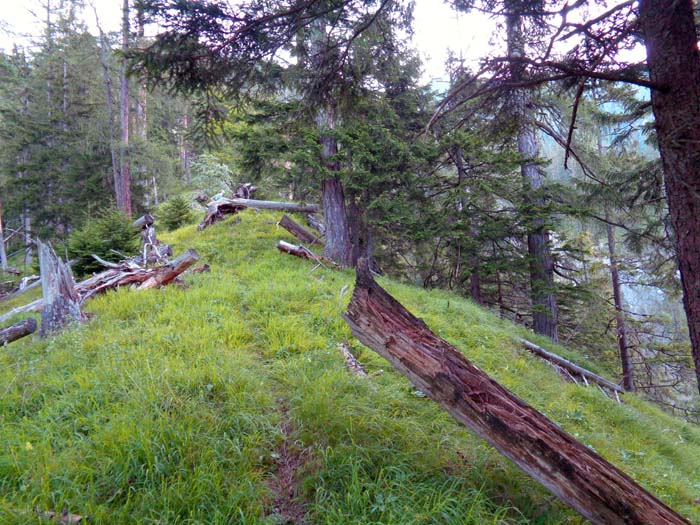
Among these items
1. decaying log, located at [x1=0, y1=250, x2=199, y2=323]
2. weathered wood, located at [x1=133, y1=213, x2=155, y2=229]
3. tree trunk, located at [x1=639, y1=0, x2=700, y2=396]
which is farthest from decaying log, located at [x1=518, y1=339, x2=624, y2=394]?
weathered wood, located at [x1=133, y1=213, x2=155, y2=229]

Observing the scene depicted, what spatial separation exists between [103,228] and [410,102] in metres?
9.23

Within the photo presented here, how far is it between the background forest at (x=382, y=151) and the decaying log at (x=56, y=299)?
2.16 m

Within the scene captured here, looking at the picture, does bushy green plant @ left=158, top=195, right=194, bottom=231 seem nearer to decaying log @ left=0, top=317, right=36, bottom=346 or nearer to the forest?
the forest

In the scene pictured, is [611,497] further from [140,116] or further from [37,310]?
[140,116]

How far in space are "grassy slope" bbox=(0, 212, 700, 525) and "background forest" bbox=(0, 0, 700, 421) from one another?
2.54m

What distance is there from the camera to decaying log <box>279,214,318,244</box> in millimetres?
11695

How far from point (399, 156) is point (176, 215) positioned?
10.3 m

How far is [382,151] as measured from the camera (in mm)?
10125

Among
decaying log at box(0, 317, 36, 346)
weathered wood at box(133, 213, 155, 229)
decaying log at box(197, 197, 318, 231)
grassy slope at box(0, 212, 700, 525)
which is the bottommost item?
grassy slope at box(0, 212, 700, 525)

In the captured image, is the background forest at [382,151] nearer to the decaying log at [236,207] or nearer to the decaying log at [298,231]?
the decaying log at [236,207]

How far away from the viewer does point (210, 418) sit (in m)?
2.88

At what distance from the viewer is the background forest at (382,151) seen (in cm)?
405

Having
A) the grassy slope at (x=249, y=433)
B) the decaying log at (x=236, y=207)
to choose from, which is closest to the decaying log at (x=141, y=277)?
the grassy slope at (x=249, y=433)

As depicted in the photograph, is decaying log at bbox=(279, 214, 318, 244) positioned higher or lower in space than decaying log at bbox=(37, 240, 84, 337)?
higher
